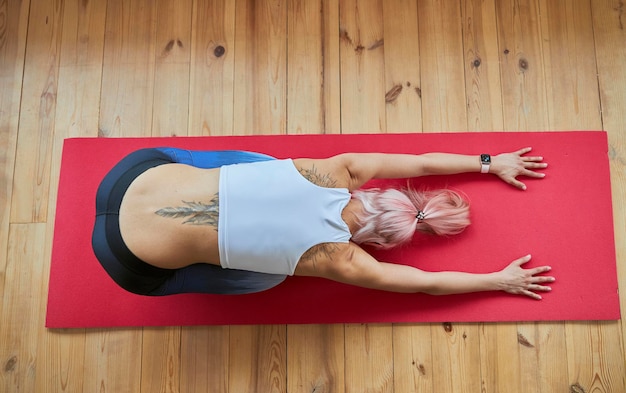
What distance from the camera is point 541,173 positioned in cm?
167

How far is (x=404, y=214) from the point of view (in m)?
1.44

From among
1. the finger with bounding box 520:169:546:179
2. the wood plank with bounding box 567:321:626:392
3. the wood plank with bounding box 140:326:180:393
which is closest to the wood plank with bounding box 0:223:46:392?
the wood plank with bounding box 140:326:180:393

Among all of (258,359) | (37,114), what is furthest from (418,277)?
(37,114)

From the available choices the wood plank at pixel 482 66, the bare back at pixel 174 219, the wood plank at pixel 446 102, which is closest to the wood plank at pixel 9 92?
the bare back at pixel 174 219

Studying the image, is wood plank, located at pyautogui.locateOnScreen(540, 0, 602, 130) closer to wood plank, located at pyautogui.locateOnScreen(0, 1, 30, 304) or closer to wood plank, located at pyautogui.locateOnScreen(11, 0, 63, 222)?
wood plank, located at pyautogui.locateOnScreen(11, 0, 63, 222)

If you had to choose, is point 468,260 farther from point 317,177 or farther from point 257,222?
point 257,222

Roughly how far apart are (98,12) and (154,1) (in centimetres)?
24

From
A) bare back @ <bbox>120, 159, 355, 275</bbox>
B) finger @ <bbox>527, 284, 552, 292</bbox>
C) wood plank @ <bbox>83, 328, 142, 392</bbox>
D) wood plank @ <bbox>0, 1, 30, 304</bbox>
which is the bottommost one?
wood plank @ <bbox>83, 328, 142, 392</bbox>

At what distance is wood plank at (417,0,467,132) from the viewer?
1763mm

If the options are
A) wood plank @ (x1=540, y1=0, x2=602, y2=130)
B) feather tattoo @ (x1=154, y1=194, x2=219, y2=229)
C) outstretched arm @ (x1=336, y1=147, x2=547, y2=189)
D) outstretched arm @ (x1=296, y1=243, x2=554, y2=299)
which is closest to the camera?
feather tattoo @ (x1=154, y1=194, x2=219, y2=229)

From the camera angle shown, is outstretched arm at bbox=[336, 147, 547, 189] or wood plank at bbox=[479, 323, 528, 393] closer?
outstretched arm at bbox=[336, 147, 547, 189]

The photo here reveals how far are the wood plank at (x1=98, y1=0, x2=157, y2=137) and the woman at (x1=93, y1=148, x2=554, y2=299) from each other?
15.2 inches

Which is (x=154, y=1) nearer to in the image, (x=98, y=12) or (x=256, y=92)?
(x=98, y=12)

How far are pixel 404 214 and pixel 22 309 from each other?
1.50 metres
